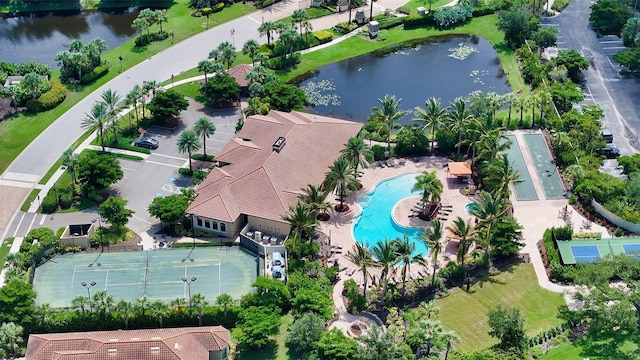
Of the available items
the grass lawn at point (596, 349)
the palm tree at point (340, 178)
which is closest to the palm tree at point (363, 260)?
the palm tree at point (340, 178)

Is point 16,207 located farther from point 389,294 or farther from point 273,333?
point 389,294

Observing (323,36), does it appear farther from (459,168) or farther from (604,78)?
(604,78)

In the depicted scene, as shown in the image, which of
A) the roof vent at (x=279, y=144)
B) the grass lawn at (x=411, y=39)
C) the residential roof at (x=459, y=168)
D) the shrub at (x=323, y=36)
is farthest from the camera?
the shrub at (x=323, y=36)

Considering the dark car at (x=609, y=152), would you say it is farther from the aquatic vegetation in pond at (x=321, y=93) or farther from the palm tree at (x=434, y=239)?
the aquatic vegetation in pond at (x=321, y=93)

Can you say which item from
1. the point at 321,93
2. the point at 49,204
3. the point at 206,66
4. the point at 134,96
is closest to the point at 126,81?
the point at 206,66

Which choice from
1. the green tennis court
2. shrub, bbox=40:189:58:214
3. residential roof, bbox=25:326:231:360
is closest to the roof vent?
the green tennis court
